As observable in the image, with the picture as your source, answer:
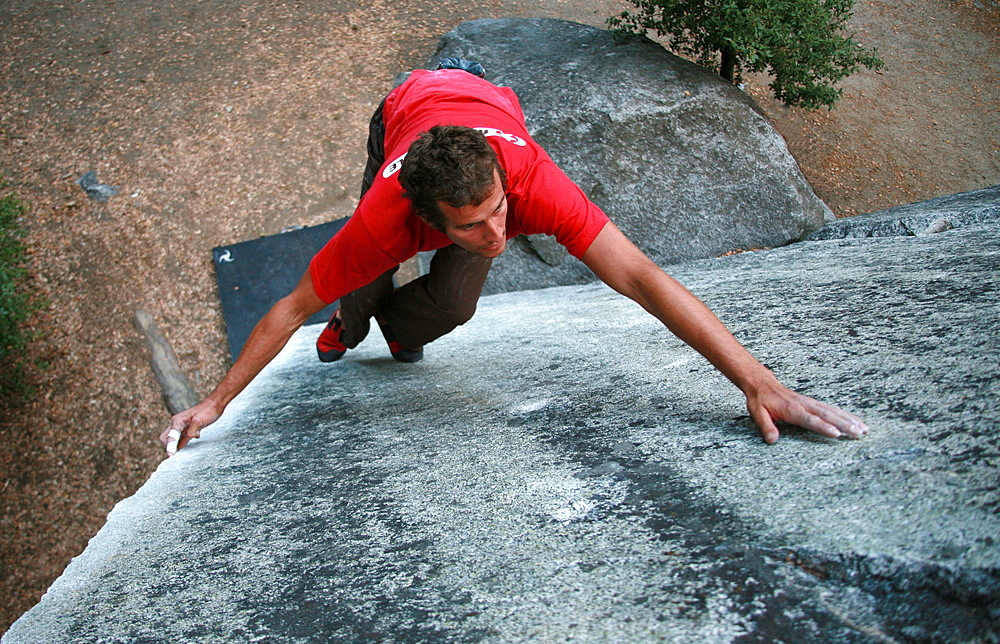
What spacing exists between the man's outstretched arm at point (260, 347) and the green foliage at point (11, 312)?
7.76ft

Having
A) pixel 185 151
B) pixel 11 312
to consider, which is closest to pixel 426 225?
pixel 11 312

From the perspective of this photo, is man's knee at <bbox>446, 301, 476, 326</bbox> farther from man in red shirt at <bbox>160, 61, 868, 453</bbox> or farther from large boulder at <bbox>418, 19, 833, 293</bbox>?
large boulder at <bbox>418, 19, 833, 293</bbox>

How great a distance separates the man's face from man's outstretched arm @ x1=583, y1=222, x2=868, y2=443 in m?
0.24

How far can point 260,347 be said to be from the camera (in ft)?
6.88

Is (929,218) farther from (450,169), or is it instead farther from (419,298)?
(450,169)

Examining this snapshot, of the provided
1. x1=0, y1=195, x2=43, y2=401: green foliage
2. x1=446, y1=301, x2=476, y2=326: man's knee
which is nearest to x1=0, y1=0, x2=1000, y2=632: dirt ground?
x1=0, y1=195, x2=43, y2=401: green foliage

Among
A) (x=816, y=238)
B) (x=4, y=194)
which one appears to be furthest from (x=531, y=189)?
(x=4, y=194)

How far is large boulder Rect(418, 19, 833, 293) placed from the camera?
13.9 ft

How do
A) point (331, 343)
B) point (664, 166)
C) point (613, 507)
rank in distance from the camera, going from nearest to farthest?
point (613, 507) → point (331, 343) → point (664, 166)

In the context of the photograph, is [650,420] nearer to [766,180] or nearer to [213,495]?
[213,495]

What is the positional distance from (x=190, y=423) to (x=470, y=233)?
1.08m

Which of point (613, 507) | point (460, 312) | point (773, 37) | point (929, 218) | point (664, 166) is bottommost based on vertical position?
point (460, 312)

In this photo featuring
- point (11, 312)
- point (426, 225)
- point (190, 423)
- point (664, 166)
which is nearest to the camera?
point (426, 225)

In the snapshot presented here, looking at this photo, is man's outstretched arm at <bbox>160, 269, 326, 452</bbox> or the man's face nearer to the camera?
the man's face
